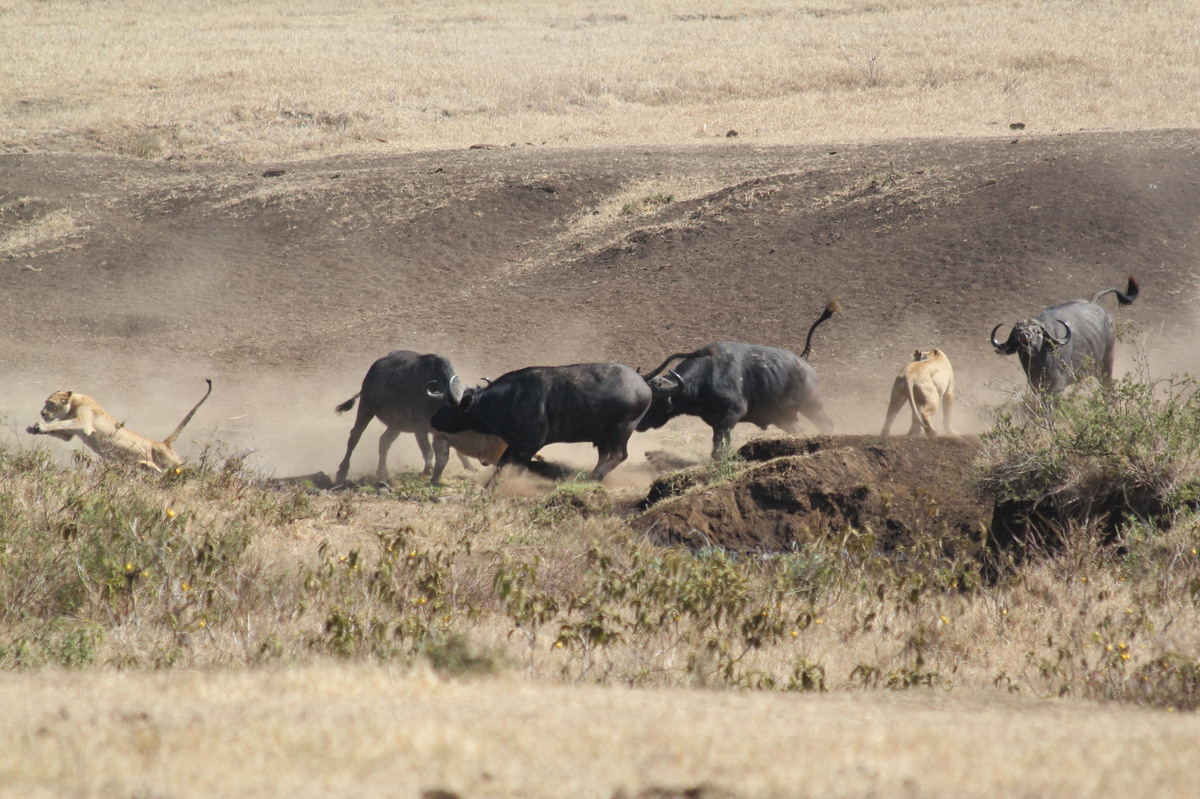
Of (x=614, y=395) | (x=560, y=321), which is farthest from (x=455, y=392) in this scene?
(x=560, y=321)

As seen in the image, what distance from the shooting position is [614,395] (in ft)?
35.2

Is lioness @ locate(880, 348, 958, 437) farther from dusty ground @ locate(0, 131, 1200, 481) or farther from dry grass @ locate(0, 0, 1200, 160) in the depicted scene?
dry grass @ locate(0, 0, 1200, 160)

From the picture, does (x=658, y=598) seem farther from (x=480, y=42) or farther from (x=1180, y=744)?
(x=480, y=42)

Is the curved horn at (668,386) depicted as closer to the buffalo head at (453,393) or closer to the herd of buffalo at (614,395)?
the herd of buffalo at (614,395)

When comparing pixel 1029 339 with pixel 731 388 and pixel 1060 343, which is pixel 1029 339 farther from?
pixel 731 388

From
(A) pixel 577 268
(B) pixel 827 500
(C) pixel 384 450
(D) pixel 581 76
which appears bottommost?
(C) pixel 384 450

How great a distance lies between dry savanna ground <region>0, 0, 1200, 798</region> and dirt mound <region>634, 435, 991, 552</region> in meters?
0.04

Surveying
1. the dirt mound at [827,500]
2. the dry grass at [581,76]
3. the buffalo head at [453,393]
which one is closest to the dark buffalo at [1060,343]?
the dirt mound at [827,500]

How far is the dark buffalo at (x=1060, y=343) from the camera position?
35.5ft

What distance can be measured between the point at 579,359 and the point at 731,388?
15.4ft

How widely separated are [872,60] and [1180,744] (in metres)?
Answer: 35.8

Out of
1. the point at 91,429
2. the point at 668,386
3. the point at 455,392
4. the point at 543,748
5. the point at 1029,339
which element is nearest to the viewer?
the point at 543,748

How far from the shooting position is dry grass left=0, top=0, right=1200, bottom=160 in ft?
99.8

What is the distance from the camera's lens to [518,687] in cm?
395
